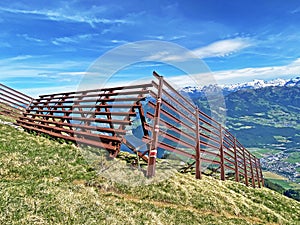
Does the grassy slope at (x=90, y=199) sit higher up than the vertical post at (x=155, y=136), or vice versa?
the vertical post at (x=155, y=136)

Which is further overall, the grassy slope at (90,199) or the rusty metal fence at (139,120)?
the rusty metal fence at (139,120)

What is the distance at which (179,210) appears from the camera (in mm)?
9586

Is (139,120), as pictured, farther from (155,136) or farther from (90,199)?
(90,199)

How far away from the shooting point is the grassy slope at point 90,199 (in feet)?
24.1

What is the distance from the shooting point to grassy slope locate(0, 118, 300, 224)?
7.36m

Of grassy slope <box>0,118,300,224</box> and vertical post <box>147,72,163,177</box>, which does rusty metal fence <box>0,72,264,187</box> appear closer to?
vertical post <box>147,72,163,177</box>

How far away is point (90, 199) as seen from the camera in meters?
8.77

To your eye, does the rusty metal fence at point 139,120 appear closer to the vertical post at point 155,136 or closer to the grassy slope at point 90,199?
the vertical post at point 155,136

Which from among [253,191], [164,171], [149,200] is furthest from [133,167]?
[253,191]

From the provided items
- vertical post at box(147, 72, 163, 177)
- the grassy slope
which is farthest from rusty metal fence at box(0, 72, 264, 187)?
the grassy slope

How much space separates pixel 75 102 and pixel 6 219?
12935mm

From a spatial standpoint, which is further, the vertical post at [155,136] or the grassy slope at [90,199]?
the vertical post at [155,136]

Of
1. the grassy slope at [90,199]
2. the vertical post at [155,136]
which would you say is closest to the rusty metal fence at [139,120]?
the vertical post at [155,136]

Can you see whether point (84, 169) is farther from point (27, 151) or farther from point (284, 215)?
point (284, 215)
